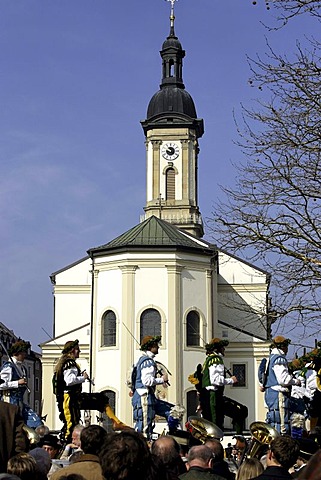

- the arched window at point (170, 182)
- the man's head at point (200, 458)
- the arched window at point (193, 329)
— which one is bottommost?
the man's head at point (200, 458)

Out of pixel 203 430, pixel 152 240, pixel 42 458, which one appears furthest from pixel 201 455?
pixel 152 240

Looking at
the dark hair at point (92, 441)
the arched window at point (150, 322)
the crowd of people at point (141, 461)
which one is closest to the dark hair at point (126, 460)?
the crowd of people at point (141, 461)

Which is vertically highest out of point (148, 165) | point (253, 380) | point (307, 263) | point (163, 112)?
point (163, 112)

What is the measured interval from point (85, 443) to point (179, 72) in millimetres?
65991

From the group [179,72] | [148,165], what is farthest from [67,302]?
[179,72]

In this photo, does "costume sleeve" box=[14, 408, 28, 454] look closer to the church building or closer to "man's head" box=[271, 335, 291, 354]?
"man's head" box=[271, 335, 291, 354]

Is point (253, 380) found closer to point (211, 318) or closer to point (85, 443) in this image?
point (211, 318)

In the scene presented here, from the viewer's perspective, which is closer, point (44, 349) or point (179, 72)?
point (44, 349)

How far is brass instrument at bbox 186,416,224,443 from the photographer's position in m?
11.4

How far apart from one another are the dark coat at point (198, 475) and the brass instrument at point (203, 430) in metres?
4.74

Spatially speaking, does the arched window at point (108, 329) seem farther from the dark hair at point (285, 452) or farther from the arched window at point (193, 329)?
the dark hair at point (285, 452)

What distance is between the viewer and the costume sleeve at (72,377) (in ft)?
44.9

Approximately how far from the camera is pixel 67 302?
56.0 metres

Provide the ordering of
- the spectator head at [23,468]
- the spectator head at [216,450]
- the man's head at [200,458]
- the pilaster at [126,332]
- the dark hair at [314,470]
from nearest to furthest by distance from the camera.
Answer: the dark hair at [314,470]
the spectator head at [23,468]
the man's head at [200,458]
the spectator head at [216,450]
the pilaster at [126,332]
